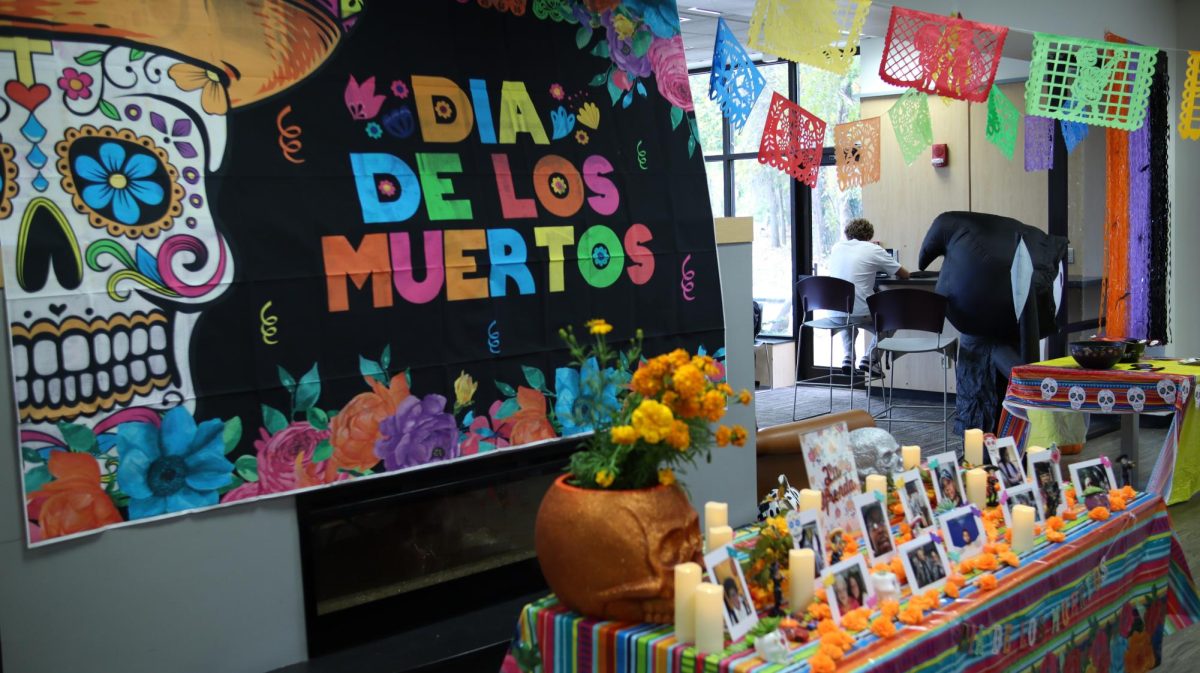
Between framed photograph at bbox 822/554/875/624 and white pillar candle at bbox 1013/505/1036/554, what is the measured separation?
48cm

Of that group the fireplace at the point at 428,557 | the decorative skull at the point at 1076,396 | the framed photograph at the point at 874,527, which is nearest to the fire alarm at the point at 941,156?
the decorative skull at the point at 1076,396

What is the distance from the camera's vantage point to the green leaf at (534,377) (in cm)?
362

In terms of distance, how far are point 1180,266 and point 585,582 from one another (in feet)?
23.5

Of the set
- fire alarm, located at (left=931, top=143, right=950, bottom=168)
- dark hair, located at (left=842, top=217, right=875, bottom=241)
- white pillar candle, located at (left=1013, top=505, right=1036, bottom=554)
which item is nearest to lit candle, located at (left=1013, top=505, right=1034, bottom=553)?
white pillar candle, located at (left=1013, top=505, right=1036, bottom=554)

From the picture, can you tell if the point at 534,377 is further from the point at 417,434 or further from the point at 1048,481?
the point at 1048,481

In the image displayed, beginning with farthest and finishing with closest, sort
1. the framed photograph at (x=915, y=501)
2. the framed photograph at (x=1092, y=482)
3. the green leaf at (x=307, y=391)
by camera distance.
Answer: the green leaf at (x=307, y=391) < the framed photograph at (x=1092, y=482) < the framed photograph at (x=915, y=501)

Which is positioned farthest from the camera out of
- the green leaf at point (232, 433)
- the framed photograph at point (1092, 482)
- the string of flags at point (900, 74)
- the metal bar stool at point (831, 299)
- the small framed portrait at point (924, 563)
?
the metal bar stool at point (831, 299)

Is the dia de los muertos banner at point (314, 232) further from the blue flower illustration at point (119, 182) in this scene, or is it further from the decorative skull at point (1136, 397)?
the decorative skull at point (1136, 397)

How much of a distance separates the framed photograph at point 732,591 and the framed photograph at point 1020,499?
0.87 m

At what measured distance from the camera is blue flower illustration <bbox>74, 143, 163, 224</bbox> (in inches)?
105

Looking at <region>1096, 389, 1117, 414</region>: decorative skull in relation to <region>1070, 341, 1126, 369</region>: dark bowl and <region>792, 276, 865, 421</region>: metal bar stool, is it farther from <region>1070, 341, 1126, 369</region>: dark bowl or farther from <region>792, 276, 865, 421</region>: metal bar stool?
<region>792, 276, 865, 421</region>: metal bar stool

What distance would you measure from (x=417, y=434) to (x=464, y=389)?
224 mm

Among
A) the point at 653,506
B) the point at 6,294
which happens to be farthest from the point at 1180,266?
the point at 6,294

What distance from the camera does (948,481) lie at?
2691 millimetres
